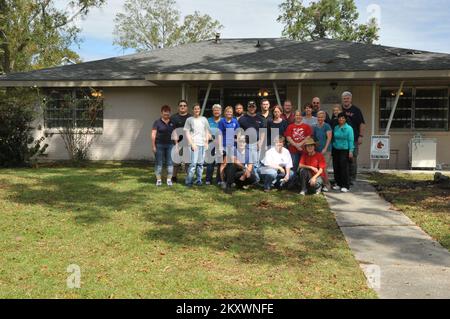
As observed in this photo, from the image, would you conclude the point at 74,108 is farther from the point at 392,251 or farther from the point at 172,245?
the point at 392,251

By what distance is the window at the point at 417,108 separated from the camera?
12883 mm

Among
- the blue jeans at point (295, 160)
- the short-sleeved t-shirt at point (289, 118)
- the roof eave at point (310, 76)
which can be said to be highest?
the roof eave at point (310, 76)

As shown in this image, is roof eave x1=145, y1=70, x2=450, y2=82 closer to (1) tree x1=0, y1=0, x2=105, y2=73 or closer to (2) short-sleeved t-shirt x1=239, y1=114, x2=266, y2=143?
(2) short-sleeved t-shirt x1=239, y1=114, x2=266, y2=143

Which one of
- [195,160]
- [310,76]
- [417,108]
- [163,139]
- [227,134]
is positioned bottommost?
[195,160]

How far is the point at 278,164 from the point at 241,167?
2.30ft

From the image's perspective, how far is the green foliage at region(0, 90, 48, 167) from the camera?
39.2ft

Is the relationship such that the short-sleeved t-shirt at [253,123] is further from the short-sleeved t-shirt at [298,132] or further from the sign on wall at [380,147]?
the sign on wall at [380,147]

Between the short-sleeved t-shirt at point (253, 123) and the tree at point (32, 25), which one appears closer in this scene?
the short-sleeved t-shirt at point (253, 123)

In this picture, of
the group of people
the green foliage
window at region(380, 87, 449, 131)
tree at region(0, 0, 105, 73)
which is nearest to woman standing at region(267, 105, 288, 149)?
the group of people

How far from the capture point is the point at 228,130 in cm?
846

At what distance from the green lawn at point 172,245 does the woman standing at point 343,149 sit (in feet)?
→ 3.65

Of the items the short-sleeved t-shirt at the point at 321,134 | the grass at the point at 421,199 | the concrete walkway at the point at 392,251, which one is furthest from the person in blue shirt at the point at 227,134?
the grass at the point at 421,199

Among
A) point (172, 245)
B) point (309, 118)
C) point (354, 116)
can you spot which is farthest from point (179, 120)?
point (172, 245)

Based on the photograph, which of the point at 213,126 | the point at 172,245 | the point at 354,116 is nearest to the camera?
the point at 172,245
